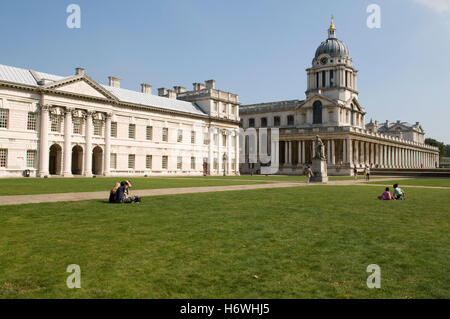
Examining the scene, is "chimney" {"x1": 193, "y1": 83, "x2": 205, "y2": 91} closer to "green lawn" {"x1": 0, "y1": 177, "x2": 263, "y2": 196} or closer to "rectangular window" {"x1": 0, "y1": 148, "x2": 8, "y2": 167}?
"rectangular window" {"x1": 0, "y1": 148, "x2": 8, "y2": 167}

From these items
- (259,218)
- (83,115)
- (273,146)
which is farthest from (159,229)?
(273,146)

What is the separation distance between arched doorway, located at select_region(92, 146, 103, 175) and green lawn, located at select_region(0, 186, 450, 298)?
39.5 metres

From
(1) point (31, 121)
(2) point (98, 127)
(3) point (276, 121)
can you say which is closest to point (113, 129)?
(2) point (98, 127)

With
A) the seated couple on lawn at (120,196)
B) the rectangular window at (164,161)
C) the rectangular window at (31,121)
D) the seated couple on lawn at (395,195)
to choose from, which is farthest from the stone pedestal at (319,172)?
the rectangular window at (31,121)

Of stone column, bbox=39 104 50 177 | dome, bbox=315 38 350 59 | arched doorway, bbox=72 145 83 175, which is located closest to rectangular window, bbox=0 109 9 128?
stone column, bbox=39 104 50 177

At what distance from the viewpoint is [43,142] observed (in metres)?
43.8

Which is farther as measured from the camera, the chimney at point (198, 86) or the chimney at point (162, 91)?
the chimney at point (198, 86)

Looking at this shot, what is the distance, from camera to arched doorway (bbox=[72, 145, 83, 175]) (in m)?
49.0

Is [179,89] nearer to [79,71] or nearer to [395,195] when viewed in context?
[79,71]

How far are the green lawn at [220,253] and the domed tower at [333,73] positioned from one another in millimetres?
78724

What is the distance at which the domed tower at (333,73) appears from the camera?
86.7 meters

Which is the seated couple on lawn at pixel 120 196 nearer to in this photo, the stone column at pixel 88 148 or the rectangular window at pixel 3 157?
the rectangular window at pixel 3 157

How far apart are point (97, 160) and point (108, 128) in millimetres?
4690
